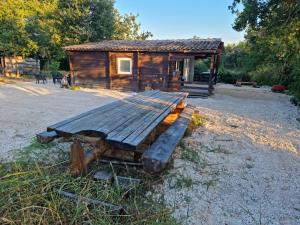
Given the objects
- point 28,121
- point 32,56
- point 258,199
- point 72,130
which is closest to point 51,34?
point 32,56

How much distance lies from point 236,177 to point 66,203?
7.87 feet

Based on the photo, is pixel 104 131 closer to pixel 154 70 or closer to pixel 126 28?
pixel 154 70

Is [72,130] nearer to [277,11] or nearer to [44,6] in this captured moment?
[277,11]

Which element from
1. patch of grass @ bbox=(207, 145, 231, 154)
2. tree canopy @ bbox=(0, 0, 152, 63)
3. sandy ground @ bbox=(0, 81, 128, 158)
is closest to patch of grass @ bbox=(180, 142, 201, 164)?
patch of grass @ bbox=(207, 145, 231, 154)

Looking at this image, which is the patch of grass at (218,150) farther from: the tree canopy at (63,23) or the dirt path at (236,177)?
the tree canopy at (63,23)

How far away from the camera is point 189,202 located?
2604 millimetres

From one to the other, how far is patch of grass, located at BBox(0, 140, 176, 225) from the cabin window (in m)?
9.59

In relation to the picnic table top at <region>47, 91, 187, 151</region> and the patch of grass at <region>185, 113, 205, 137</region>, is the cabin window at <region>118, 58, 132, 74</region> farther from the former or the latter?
the picnic table top at <region>47, 91, 187, 151</region>

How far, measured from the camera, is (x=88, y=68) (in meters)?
12.6

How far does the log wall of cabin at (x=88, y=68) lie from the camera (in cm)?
1224

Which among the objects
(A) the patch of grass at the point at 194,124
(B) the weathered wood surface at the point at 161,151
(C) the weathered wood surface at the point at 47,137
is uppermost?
(C) the weathered wood surface at the point at 47,137

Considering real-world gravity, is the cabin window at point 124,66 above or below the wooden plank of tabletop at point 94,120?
above

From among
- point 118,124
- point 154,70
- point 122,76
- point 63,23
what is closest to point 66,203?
point 118,124

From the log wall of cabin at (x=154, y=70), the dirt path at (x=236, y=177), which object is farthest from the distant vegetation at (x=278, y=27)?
the dirt path at (x=236, y=177)
